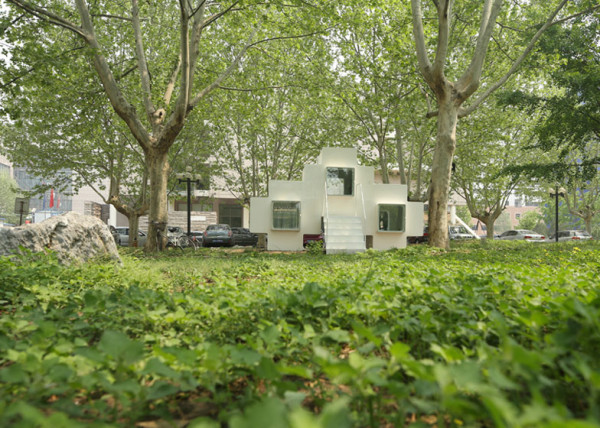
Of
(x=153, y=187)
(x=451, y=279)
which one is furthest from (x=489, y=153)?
(x=451, y=279)

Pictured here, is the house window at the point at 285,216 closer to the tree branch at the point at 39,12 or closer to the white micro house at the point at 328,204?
the white micro house at the point at 328,204

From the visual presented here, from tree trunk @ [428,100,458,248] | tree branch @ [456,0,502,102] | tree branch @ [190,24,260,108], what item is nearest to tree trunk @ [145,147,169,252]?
tree branch @ [190,24,260,108]

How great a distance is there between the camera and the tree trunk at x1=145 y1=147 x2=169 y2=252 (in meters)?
13.7

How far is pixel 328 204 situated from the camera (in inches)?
763

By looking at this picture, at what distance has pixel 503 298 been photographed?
3.01 meters

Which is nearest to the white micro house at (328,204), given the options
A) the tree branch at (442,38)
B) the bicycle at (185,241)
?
the bicycle at (185,241)

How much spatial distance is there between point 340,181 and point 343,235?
3.57 metres

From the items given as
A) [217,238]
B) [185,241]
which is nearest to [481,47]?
[185,241]

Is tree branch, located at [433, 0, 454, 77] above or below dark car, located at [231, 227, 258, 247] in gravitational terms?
above

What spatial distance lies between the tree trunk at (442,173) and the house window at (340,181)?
5.99 metres

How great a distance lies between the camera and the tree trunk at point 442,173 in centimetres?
1331

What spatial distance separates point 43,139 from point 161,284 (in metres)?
21.7

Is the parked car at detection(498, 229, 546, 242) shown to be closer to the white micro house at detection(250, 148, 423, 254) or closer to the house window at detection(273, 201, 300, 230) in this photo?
the white micro house at detection(250, 148, 423, 254)

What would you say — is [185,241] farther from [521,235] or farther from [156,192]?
[521,235]
